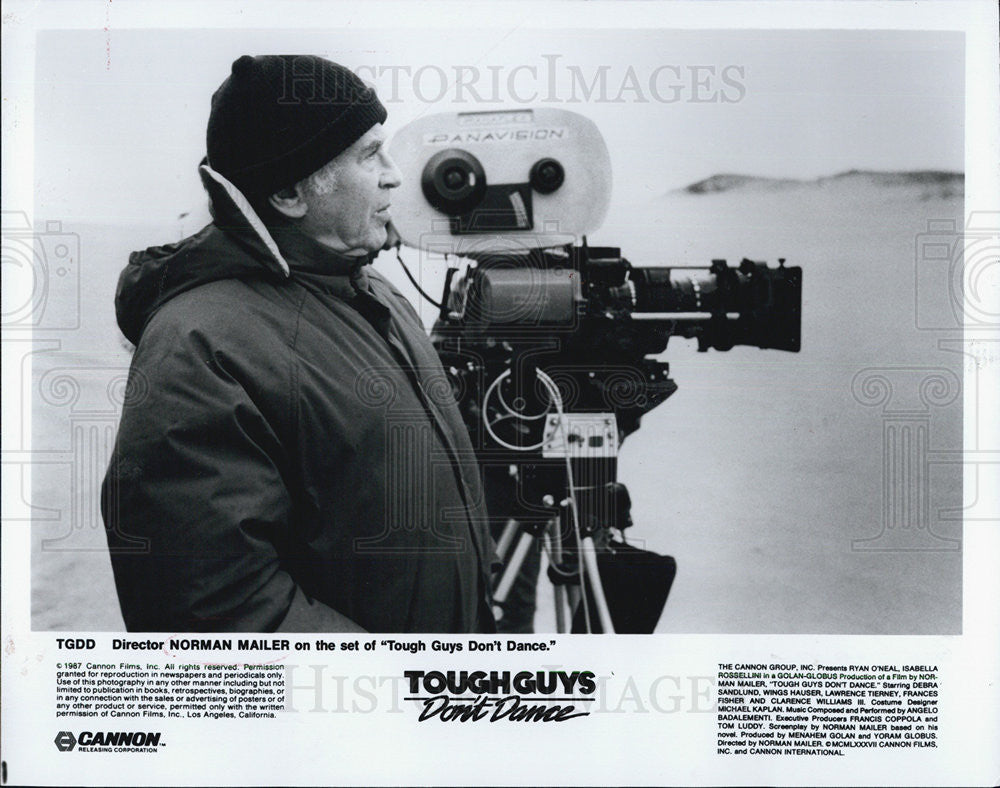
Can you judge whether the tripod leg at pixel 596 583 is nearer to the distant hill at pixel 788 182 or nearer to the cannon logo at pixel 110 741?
the distant hill at pixel 788 182

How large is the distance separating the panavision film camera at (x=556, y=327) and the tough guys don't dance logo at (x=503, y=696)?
0.37 ft

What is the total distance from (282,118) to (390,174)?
0.24m

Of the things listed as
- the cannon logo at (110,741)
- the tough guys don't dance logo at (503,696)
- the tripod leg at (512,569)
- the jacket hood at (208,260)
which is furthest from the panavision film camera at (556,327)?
the cannon logo at (110,741)

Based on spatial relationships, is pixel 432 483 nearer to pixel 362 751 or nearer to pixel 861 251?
pixel 362 751

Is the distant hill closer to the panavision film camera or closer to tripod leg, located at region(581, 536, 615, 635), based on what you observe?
the panavision film camera

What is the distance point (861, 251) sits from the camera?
82.7 inches

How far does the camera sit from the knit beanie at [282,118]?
195cm

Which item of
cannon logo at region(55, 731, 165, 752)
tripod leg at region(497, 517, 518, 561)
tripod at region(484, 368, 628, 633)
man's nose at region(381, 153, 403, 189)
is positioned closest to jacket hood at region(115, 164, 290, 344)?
man's nose at region(381, 153, 403, 189)

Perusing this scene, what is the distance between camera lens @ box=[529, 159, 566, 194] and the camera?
2045 millimetres

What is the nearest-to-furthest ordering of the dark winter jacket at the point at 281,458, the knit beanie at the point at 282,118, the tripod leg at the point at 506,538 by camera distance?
the dark winter jacket at the point at 281,458 → the knit beanie at the point at 282,118 → the tripod leg at the point at 506,538

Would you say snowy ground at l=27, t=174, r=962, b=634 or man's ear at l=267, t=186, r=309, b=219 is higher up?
man's ear at l=267, t=186, r=309, b=219

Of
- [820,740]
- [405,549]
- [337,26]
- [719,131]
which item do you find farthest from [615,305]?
[820,740]

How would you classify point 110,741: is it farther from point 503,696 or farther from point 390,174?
point 390,174

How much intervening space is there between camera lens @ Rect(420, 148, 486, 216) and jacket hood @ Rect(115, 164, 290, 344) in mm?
354
